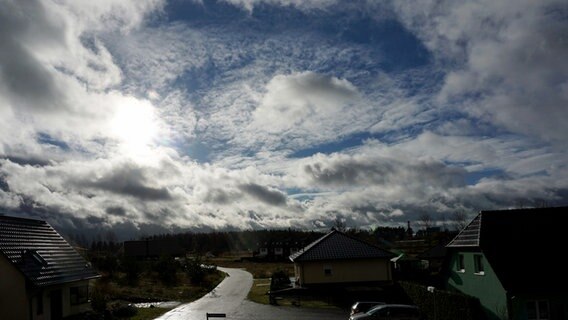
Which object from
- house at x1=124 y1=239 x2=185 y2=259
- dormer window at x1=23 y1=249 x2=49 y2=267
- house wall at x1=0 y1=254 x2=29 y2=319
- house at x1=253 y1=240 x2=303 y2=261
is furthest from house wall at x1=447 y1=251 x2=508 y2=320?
house at x1=124 y1=239 x2=185 y2=259

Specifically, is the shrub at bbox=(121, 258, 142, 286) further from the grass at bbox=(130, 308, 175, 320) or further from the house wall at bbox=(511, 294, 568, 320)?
the house wall at bbox=(511, 294, 568, 320)

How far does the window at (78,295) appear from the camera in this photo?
31.6 meters

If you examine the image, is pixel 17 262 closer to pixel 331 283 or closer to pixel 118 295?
pixel 118 295

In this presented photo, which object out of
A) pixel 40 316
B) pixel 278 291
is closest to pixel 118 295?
pixel 278 291

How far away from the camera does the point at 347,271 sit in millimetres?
44562

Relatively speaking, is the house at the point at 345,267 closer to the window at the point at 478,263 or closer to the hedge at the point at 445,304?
the hedge at the point at 445,304

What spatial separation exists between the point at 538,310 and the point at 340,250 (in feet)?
72.2

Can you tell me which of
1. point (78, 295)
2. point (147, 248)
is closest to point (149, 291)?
point (78, 295)

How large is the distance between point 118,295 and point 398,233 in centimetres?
13636

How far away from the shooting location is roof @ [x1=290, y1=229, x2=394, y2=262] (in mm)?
44438

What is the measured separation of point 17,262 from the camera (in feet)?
87.1

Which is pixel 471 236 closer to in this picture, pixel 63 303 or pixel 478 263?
pixel 478 263

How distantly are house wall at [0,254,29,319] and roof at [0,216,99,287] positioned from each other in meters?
0.37

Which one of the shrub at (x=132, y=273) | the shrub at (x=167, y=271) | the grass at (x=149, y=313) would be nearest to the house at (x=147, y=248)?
the shrub at (x=167, y=271)
